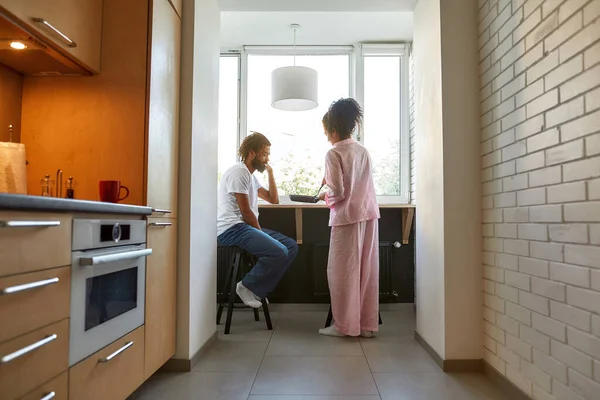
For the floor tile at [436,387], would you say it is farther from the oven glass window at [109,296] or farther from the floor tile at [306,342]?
the oven glass window at [109,296]

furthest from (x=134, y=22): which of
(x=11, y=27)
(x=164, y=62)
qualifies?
(x=11, y=27)

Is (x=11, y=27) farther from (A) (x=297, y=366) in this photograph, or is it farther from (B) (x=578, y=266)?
(B) (x=578, y=266)

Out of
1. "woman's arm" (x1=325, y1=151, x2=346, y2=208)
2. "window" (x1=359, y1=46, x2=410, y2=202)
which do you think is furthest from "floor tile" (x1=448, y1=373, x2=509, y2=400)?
"window" (x1=359, y1=46, x2=410, y2=202)

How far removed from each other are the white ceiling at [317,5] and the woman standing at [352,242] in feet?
2.25

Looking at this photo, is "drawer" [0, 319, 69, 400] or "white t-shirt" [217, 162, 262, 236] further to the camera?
"white t-shirt" [217, 162, 262, 236]

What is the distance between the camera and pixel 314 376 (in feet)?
6.59

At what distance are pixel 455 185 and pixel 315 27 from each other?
2.13 m

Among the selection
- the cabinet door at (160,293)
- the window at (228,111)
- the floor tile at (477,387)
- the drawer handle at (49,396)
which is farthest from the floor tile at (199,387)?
the window at (228,111)

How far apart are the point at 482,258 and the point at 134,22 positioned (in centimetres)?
202

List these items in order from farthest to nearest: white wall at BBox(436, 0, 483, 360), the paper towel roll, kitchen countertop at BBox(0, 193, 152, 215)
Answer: white wall at BBox(436, 0, 483, 360) → the paper towel roll → kitchen countertop at BBox(0, 193, 152, 215)

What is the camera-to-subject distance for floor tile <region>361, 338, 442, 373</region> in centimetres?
212

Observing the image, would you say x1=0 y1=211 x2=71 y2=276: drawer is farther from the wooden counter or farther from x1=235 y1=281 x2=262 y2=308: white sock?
the wooden counter

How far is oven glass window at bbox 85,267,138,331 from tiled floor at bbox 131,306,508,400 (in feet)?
1.77

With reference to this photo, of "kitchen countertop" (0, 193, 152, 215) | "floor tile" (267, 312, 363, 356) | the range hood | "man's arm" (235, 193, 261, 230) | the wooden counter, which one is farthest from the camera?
the wooden counter
